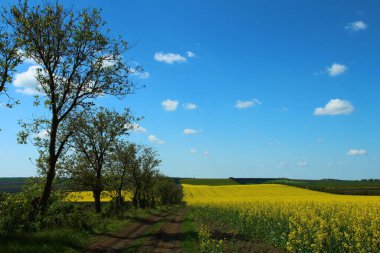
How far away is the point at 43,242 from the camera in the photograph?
1945 cm

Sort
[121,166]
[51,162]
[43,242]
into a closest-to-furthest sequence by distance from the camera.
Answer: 1. [43,242]
2. [51,162]
3. [121,166]

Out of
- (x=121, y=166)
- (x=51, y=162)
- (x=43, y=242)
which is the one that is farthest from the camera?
(x=121, y=166)

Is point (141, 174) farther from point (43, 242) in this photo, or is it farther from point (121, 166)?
point (43, 242)

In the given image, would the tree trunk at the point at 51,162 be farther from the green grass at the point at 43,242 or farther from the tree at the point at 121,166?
the tree at the point at 121,166

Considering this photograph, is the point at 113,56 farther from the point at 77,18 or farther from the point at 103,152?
the point at 103,152

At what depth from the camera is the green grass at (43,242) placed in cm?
1728

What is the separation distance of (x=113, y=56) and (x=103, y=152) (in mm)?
16606

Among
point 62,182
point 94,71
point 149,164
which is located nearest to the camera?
point 94,71

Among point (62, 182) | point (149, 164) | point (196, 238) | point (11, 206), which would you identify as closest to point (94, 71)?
point (11, 206)

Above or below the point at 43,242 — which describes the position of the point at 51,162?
above

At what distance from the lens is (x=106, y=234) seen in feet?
87.2

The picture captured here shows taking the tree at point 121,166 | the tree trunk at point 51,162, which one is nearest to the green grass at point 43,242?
the tree trunk at point 51,162

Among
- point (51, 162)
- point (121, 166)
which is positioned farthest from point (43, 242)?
point (121, 166)

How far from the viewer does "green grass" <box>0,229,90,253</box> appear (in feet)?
56.7
